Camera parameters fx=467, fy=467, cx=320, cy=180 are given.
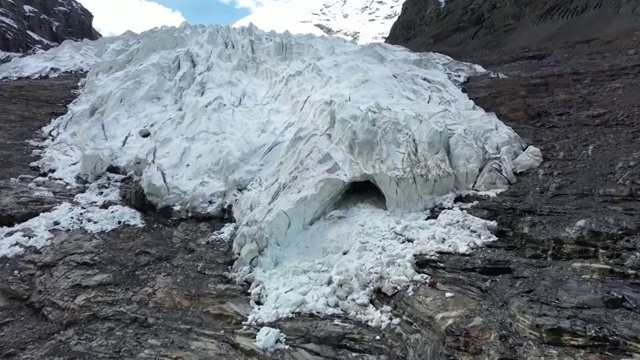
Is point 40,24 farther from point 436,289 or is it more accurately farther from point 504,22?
point 436,289

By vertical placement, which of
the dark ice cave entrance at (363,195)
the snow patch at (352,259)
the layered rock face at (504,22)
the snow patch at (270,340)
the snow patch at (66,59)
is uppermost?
the layered rock face at (504,22)

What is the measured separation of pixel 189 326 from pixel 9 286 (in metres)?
2.96

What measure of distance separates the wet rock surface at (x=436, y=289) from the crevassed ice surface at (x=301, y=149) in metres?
0.39

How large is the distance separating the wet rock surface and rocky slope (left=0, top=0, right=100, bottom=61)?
16041 mm

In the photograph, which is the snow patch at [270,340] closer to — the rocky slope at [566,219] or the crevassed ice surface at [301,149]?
the crevassed ice surface at [301,149]

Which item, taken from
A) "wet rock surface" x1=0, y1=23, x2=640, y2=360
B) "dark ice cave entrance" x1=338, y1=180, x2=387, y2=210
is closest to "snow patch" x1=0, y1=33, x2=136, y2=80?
"wet rock surface" x1=0, y1=23, x2=640, y2=360

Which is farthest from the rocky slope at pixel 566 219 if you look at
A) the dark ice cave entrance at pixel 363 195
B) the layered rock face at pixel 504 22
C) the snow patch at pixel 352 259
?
the dark ice cave entrance at pixel 363 195

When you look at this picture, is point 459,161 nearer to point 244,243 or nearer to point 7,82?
point 244,243

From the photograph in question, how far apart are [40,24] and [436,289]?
90.4ft

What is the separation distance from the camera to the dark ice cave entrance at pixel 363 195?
7773mm

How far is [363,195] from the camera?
797 cm

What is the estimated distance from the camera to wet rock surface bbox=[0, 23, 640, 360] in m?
4.67

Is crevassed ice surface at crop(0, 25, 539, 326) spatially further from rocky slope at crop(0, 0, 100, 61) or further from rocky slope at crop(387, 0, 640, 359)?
rocky slope at crop(0, 0, 100, 61)

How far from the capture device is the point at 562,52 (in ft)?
47.6
